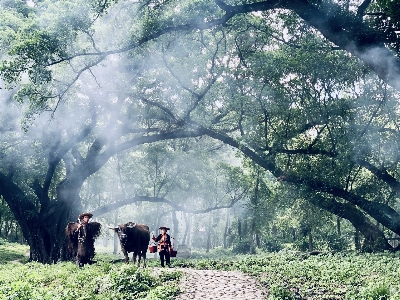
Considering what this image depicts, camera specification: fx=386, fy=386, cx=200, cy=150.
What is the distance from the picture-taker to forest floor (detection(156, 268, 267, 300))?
9617 millimetres

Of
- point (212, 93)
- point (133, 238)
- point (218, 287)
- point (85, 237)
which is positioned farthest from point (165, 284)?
point (212, 93)

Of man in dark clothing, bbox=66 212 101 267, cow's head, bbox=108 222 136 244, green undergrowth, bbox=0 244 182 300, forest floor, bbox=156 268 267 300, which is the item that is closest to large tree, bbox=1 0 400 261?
man in dark clothing, bbox=66 212 101 267

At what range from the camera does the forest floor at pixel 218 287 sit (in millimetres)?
9617

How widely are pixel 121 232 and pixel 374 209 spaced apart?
42.6 feet

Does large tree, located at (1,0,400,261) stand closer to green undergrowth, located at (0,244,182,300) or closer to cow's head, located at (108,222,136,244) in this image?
cow's head, located at (108,222,136,244)

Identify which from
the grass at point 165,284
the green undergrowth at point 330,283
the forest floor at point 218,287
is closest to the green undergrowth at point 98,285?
the grass at point 165,284

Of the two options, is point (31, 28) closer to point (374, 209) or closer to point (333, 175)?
point (333, 175)

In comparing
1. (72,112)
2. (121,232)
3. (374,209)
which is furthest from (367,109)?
(72,112)

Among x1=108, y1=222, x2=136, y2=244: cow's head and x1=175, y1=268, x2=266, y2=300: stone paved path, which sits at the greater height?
x1=108, y1=222, x2=136, y2=244: cow's head

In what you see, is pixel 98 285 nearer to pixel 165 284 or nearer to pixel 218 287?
pixel 165 284

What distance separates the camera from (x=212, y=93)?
75.8 feet

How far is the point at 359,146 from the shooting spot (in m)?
18.3

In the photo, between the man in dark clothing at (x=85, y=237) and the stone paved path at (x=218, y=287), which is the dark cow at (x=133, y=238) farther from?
the stone paved path at (x=218, y=287)

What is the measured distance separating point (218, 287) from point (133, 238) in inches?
245
